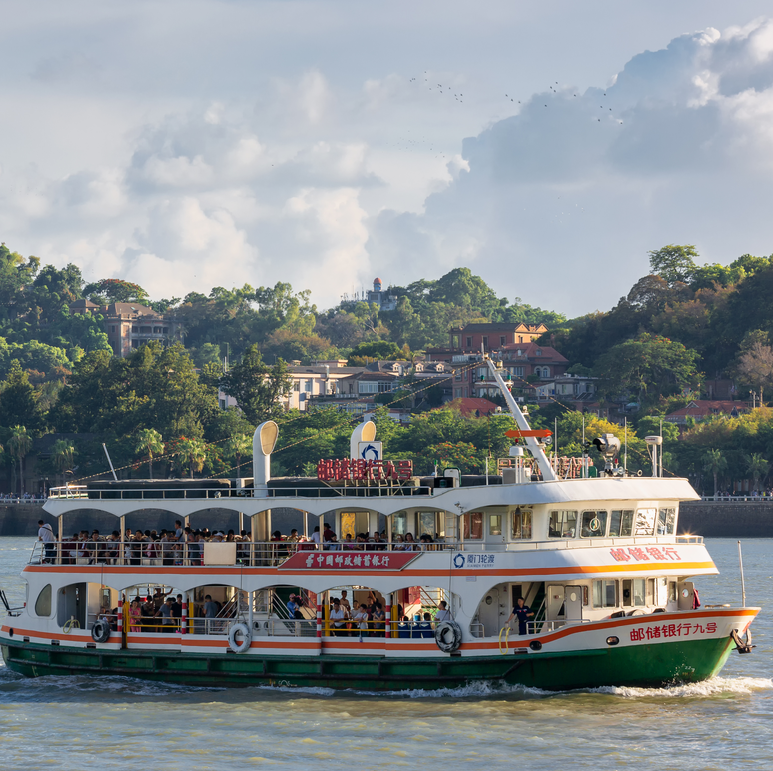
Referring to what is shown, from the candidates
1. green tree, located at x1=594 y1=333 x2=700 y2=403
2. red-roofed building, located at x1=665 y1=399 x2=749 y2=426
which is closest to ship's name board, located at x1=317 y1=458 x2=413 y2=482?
red-roofed building, located at x1=665 y1=399 x2=749 y2=426

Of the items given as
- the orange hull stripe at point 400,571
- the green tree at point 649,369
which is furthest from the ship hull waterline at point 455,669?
the green tree at point 649,369

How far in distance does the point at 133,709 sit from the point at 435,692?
6.54 m

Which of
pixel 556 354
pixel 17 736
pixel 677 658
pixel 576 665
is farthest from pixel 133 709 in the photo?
pixel 556 354

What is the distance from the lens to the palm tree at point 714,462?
106938 mm

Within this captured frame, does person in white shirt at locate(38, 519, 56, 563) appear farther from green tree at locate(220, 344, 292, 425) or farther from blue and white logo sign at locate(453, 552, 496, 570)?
green tree at locate(220, 344, 292, 425)

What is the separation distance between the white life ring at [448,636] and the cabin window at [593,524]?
138 inches

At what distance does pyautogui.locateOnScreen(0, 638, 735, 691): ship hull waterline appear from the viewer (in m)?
28.4

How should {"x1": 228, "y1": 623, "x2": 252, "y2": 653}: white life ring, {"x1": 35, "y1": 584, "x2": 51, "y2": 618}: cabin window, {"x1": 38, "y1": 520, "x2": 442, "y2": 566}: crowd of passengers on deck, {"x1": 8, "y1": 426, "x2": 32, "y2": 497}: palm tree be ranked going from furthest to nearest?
1. {"x1": 8, "y1": 426, "x2": 32, "y2": 497}: palm tree
2. {"x1": 35, "y1": 584, "x2": 51, "y2": 618}: cabin window
3. {"x1": 38, "y1": 520, "x2": 442, "y2": 566}: crowd of passengers on deck
4. {"x1": 228, "y1": 623, "x2": 252, "y2": 653}: white life ring

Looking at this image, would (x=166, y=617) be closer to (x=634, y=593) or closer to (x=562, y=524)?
(x=562, y=524)

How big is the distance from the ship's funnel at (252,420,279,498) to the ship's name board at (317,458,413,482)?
1.72 m

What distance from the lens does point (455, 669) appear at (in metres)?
28.9

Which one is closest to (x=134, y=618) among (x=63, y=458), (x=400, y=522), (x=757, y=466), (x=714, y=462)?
(x=400, y=522)

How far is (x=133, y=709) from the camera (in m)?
29.4

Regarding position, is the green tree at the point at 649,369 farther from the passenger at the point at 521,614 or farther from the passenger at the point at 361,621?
the passenger at the point at 521,614
